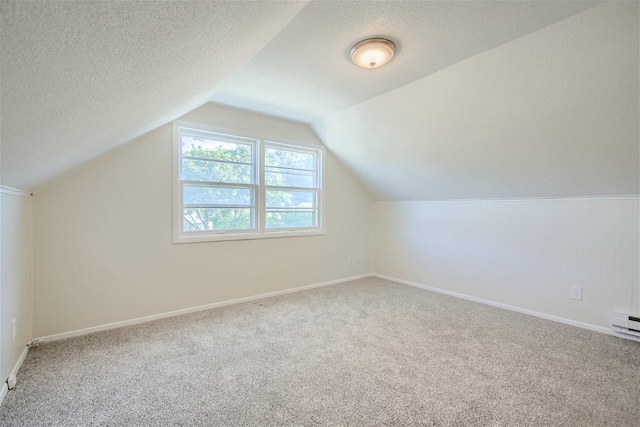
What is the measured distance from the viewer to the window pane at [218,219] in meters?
3.23

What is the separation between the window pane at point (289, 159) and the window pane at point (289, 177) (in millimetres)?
73

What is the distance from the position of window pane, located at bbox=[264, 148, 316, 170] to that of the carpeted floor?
1.96m

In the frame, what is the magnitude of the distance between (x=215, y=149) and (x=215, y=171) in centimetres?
26

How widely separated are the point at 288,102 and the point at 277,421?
2.85 m

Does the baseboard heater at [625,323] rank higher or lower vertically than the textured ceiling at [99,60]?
lower

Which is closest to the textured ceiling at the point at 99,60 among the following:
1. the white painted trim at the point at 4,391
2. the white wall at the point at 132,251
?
the white wall at the point at 132,251

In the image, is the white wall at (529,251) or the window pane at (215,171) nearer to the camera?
the white wall at (529,251)

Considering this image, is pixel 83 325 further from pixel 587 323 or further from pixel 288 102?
pixel 587 323

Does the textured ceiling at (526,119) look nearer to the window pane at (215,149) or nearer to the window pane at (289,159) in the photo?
the window pane at (289,159)

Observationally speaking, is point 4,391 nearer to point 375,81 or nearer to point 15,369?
point 15,369

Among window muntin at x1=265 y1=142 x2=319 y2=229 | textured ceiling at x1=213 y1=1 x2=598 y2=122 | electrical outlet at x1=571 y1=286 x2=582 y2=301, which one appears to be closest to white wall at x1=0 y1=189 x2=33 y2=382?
textured ceiling at x1=213 y1=1 x2=598 y2=122

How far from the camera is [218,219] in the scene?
342cm

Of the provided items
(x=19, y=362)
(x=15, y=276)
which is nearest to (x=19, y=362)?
(x=19, y=362)

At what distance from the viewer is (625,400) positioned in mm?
1676
